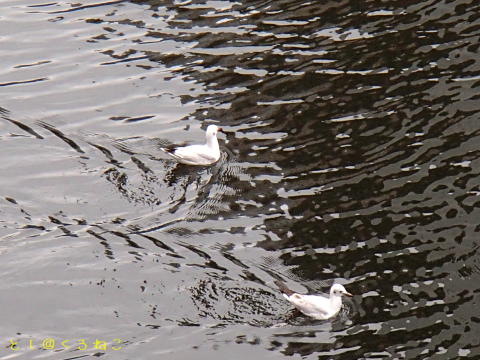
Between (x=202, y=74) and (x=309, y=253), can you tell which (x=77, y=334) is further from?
(x=202, y=74)

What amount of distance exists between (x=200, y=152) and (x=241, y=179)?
1102 mm

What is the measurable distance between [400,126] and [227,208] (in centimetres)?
459

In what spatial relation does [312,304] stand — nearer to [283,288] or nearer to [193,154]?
[283,288]

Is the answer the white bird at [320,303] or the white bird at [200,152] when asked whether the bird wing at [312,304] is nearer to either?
the white bird at [320,303]

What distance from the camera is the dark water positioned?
17484mm

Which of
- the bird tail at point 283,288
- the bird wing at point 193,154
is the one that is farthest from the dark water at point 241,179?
the bird wing at point 193,154

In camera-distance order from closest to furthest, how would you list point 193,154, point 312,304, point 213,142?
1. point 312,304
2. point 193,154
3. point 213,142

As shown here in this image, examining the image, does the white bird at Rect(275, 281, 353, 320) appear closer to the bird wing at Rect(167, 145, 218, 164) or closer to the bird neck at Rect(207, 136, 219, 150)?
the bird wing at Rect(167, 145, 218, 164)

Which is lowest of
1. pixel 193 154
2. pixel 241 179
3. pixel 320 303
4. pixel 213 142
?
pixel 320 303

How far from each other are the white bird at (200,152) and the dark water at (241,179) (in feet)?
0.80

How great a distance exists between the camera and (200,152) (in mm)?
22141

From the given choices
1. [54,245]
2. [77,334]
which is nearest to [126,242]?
[54,245]

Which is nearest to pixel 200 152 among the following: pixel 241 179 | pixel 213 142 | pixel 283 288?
pixel 213 142

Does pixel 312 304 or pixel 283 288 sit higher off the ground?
pixel 283 288
